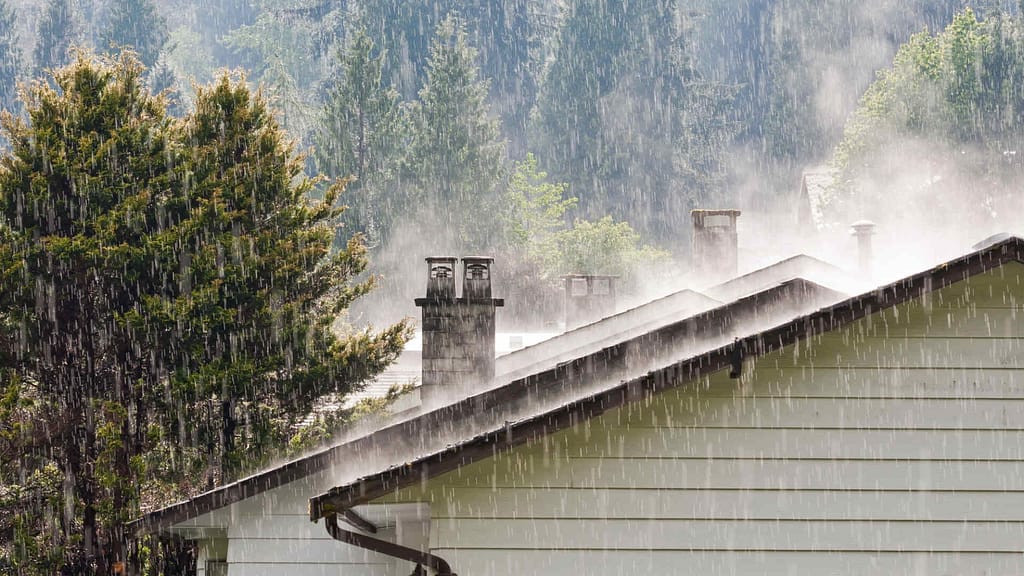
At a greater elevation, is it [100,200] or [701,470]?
[100,200]

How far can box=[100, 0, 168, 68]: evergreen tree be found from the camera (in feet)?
213

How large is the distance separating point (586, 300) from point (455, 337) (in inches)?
317

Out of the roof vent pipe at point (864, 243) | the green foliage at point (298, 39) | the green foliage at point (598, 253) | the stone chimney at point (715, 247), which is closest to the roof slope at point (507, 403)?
the stone chimney at point (715, 247)

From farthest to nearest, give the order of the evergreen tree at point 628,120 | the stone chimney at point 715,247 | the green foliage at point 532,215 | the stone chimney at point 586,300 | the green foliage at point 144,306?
the evergreen tree at point 628,120, the green foliage at point 532,215, the stone chimney at point 586,300, the stone chimney at point 715,247, the green foliage at point 144,306

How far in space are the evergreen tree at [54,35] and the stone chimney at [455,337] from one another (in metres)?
62.1

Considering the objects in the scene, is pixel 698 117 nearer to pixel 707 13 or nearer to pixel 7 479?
pixel 707 13

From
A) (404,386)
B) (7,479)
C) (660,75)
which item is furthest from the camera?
(660,75)

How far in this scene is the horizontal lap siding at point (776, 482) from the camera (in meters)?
4.80

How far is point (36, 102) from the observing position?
13.4 m

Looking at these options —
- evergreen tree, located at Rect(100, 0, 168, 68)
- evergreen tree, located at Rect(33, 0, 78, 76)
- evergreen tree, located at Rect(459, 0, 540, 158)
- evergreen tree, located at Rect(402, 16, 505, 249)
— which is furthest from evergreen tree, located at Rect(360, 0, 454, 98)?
evergreen tree, located at Rect(33, 0, 78, 76)

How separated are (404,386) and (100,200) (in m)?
4.39

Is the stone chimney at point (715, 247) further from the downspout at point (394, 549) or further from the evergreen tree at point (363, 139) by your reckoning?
the evergreen tree at point (363, 139)

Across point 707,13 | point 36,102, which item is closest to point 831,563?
point 36,102

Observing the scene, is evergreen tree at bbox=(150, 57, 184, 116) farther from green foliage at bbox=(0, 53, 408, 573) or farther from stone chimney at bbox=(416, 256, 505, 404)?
stone chimney at bbox=(416, 256, 505, 404)
